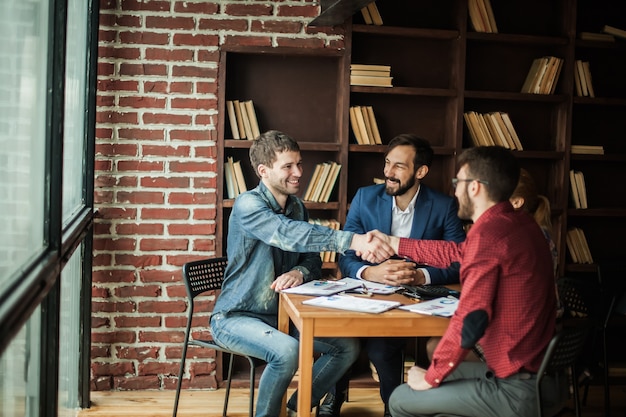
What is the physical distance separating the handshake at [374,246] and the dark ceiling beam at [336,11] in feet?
4.15

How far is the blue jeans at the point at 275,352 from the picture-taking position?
126 inches

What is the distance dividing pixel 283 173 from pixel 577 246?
2349mm

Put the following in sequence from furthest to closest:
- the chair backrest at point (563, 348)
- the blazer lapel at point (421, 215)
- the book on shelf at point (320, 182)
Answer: the book on shelf at point (320, 182) < the blazer lapel at point (421, 215) < the chair backrest at point (563, 348)

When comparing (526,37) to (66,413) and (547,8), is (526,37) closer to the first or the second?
(547,8)

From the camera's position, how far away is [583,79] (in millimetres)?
4789

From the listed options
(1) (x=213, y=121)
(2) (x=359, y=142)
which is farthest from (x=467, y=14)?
(1) (x=213, y=121)

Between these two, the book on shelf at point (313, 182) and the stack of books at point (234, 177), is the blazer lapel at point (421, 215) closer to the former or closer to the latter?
the book on shelf at point (313, 182)

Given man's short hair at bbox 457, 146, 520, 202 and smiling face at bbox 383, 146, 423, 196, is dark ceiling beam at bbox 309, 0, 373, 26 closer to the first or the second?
smiling face at bbox 383, 146, 423, 196

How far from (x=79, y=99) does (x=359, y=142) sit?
1.70 m

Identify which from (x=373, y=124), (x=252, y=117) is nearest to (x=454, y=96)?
(x=373, y=124)

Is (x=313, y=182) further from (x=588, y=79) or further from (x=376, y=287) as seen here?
(x=588, y=79)

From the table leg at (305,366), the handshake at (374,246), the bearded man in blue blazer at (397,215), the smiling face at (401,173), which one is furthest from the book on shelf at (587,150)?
the table leg at (305,366)

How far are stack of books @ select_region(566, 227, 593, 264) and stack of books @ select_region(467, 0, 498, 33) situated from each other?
1.41 metres

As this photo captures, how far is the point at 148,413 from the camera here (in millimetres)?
4031
